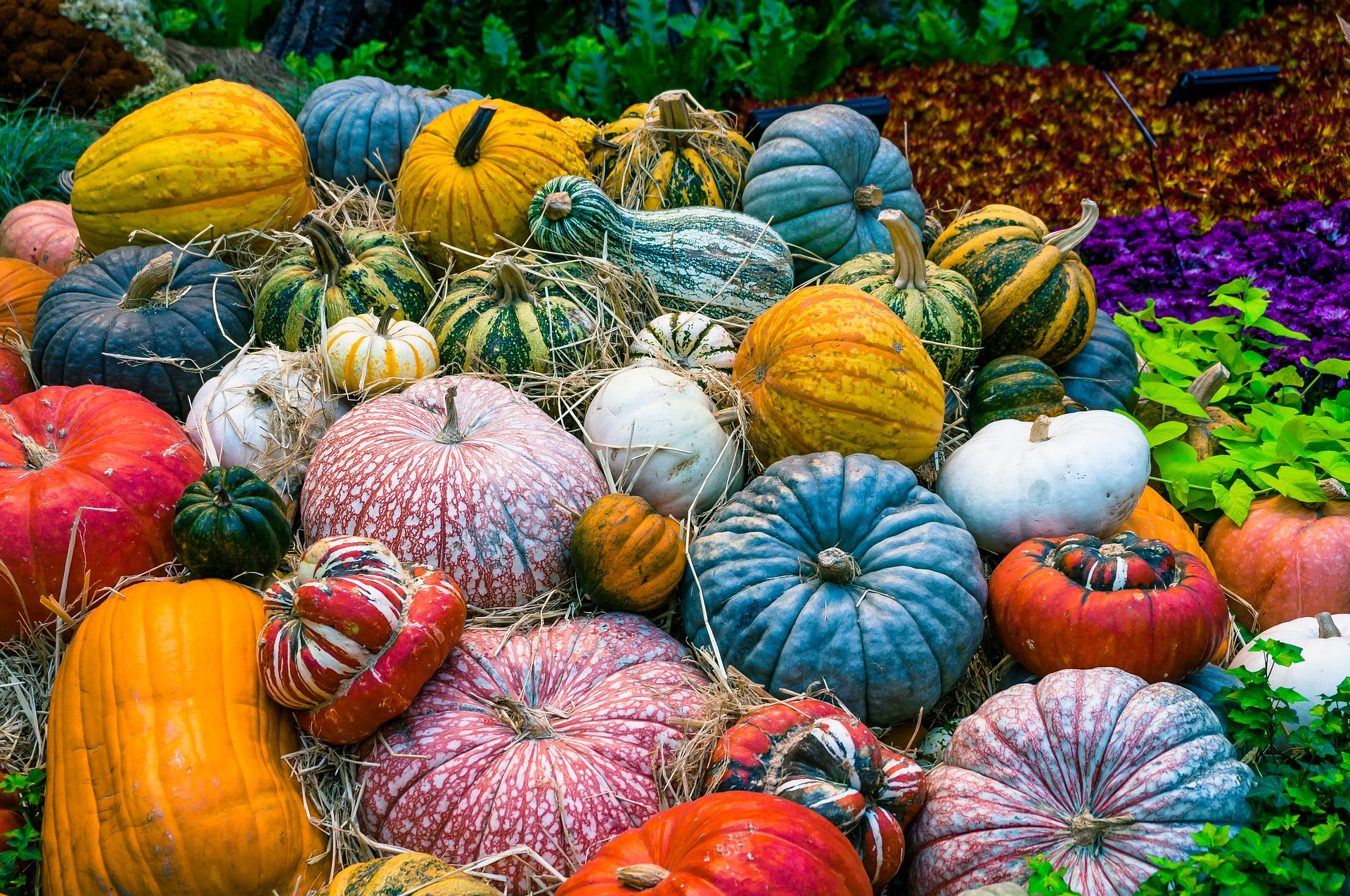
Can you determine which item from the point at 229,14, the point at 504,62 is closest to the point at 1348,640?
the point at 504,62

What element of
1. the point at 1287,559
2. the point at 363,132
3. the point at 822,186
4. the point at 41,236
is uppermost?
the point at 363,132

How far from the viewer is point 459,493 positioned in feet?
9.02

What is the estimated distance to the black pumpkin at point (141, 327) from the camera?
11.4 feet

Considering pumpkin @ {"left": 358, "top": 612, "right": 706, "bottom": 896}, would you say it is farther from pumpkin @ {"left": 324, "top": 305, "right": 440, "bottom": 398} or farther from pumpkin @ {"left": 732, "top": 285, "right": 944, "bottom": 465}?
pumpkin @ {"left": 324, "top": 305, "right": 440, "bottom": 398}

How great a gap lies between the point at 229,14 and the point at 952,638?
1080 cm

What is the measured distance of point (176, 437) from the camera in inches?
119

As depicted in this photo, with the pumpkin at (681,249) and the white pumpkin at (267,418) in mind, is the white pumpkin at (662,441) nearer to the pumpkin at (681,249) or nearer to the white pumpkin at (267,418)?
the pumpkin at (681,249)

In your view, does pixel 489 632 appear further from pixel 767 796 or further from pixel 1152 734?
pixel 1152 734

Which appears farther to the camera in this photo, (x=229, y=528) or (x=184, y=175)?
(x=184, y=175)

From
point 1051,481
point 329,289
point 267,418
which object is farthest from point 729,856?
point 329,289

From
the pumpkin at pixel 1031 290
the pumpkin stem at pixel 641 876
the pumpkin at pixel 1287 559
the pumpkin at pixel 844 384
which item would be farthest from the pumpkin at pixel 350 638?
the pumpkin at pixel 1287 559

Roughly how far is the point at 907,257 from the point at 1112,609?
1.56m

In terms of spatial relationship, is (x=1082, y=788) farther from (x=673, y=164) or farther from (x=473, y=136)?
(x=473, y=136)

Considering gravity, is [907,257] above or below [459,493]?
above
